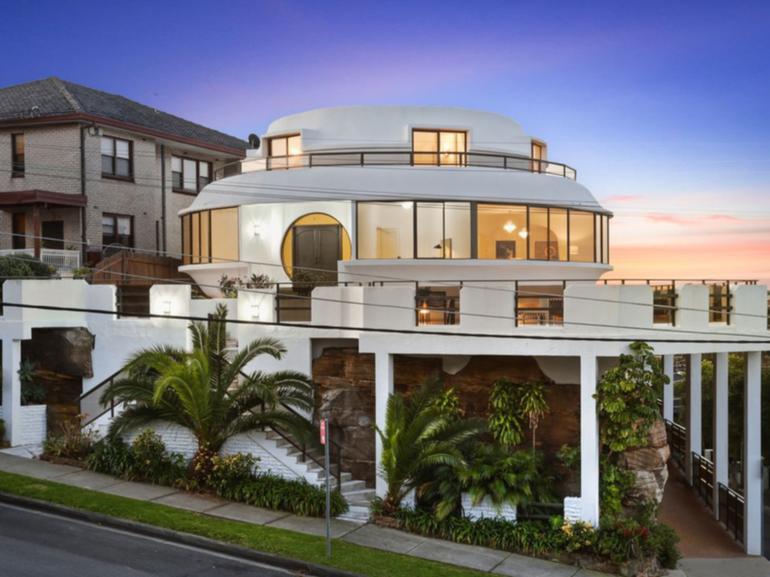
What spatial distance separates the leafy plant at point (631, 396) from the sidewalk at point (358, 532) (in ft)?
8.62

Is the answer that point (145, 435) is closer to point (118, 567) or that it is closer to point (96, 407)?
point (96, 407)

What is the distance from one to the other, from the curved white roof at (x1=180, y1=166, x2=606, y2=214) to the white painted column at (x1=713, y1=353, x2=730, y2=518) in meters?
6.15

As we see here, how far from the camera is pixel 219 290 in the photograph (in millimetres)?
24578

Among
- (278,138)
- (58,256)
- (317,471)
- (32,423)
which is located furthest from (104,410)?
(278,138)

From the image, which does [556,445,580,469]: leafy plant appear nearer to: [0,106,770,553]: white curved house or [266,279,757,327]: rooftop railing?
[0,106,770,553]: white curved house

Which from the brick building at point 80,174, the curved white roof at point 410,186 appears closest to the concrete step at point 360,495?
the curved white roof at point 410,186

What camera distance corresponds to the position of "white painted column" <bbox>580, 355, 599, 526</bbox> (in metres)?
15.3

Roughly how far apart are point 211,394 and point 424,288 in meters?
5.34

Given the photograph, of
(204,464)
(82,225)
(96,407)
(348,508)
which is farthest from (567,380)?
(82,225)

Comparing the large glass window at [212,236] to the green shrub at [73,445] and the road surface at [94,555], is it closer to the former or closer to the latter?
the green shrub at [73,445]

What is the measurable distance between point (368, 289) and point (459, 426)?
339 cm

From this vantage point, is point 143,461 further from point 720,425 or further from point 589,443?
point 720,425

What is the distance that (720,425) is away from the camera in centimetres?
2039


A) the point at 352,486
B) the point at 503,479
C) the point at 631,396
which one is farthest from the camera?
the point at 352,486
